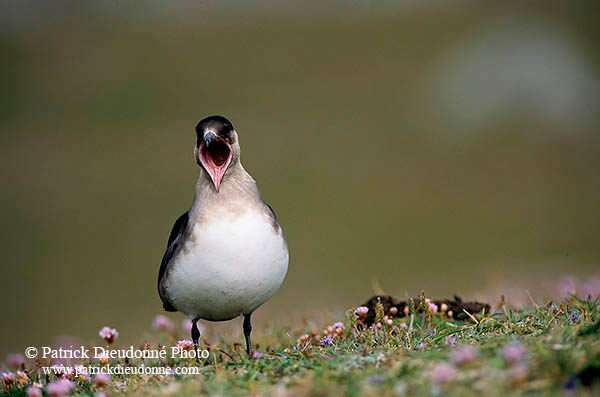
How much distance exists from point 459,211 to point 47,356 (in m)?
17.5

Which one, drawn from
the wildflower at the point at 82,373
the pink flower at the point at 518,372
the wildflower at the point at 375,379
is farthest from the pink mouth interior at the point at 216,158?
the pink flower at the point at 518,372

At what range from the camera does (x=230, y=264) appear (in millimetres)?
5398

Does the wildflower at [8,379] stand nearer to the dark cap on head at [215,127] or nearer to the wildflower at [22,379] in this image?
the wildflower at [22,379]

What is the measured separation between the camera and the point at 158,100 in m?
33.2

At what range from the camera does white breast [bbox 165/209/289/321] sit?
5.42m

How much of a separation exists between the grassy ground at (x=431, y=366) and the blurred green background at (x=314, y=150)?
452cm

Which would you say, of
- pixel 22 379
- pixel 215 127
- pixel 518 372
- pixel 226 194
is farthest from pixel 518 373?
pixel 22 379

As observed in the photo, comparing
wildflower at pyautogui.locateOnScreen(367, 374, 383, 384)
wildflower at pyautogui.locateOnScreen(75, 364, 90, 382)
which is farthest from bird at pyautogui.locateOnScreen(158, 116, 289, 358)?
wildflower at pyautogui.locateOnScreen(367, 374, 383, 384)

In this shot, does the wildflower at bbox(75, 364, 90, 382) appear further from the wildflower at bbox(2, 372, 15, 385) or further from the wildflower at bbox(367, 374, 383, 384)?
the wildflower at bbox(367, 374, 383, 384)

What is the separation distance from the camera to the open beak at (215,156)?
577cm

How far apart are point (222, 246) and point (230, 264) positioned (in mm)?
156

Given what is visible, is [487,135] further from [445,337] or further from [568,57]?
[445,337]

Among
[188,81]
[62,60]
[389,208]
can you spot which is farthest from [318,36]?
[389,208]

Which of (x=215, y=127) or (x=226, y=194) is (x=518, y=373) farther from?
(x=215, y=127)
